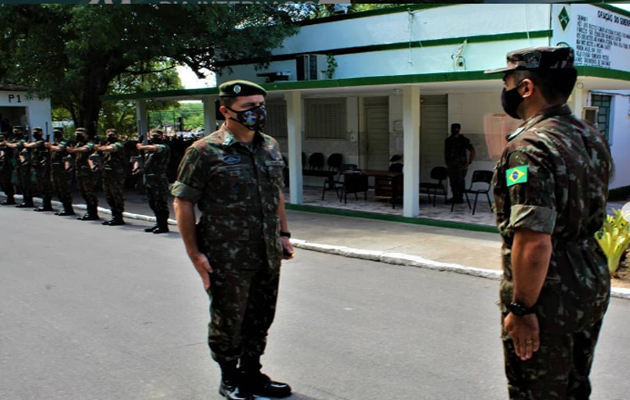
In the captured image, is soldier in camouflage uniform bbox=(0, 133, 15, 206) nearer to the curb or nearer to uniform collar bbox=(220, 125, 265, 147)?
the curb

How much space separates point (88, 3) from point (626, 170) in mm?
12793

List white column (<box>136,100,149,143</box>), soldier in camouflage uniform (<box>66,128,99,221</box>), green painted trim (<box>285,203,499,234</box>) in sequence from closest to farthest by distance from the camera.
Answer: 1. green painted trim (<box>285,203,499,234</box>)
2. soldier in camouflage uniform (<box>66,128,99,221</box>)
3. white column (<box>136,100,149,143</box>)

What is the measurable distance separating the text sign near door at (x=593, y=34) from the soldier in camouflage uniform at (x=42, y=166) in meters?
10.6

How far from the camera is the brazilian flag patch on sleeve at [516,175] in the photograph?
2.25 metres

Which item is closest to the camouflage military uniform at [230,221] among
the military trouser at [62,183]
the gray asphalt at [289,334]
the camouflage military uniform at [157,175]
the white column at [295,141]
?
the gray asphalt at [289,334]

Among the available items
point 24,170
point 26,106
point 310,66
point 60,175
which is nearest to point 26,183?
point 24,170

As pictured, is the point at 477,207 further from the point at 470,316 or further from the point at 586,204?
the point at 586,204

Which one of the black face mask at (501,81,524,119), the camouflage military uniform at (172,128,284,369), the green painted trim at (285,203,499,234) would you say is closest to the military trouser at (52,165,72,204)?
the green painted trim at (285,203,499,234)

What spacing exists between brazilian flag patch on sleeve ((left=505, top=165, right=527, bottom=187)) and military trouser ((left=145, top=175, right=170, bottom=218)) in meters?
8.08

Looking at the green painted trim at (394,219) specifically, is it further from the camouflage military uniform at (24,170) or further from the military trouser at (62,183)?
the camouflage military uniform at (24,170)

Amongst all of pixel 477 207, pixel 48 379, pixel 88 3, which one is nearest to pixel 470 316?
pixel 48 379

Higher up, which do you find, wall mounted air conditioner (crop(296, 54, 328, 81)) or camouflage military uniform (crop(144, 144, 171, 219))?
wall mounted air conditioner (crop(296, 54, 328, 81))

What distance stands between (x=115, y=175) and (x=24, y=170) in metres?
4.17

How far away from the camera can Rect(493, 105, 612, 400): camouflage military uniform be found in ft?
7.34
